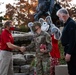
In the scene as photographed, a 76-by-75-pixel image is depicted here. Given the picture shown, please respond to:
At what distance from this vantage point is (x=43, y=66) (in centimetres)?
767

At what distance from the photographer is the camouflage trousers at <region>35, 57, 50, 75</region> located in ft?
25.1

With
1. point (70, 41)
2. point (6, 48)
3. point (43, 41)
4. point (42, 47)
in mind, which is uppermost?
point (70, 41)

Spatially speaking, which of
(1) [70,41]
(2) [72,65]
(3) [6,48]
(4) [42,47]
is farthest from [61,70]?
(1) [70,41]

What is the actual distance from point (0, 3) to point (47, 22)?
104ft

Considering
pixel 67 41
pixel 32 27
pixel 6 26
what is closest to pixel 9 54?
pixel 6 26

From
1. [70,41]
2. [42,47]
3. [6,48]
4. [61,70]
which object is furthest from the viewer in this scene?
[6,48]

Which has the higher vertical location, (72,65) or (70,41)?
(70,41)

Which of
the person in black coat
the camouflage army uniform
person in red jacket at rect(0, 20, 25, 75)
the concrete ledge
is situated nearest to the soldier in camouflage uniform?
the camouflage army uniform

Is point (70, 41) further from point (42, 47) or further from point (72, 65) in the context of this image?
point (42, 47)

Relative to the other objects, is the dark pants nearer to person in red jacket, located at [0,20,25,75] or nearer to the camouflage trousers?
the camouflage trousers

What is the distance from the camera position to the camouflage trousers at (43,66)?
7648 mm

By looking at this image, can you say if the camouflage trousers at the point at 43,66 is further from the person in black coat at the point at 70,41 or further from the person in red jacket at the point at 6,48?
the person in black coat at the point at 70,41

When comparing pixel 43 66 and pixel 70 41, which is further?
pixel 43 66

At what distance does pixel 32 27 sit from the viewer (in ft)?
25.3
